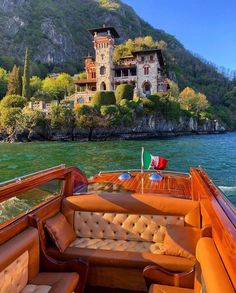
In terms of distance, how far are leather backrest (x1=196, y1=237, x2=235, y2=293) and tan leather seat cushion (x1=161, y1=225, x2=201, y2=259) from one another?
803mm

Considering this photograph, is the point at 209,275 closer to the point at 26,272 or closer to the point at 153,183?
the point at 26,272

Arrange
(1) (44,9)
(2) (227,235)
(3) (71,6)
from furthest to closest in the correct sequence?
(3) (71,6) → (1) (44,9) → (2) (227,235)

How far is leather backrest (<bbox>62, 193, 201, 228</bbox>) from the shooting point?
4.54 meters

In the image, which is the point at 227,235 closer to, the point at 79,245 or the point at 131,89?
the point at 79,245

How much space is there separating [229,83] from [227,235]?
12659 cm

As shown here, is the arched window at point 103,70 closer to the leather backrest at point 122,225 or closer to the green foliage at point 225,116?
the green foliage at point 225,116

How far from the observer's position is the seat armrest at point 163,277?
357 cm

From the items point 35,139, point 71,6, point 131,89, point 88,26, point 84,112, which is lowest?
point 35,139

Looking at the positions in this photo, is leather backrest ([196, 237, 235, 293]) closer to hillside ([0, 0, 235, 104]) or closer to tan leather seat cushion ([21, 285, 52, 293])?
tan leather seat cushion ([21, 285, 52, 293])

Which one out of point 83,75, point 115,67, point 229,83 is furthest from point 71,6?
point 115,67

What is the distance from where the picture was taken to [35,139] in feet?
153

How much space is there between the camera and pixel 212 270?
2490 millimetres

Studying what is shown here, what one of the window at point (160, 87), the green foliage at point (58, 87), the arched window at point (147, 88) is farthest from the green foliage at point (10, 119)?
the window at point (160, 87)

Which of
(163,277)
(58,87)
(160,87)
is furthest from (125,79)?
(163,277)
